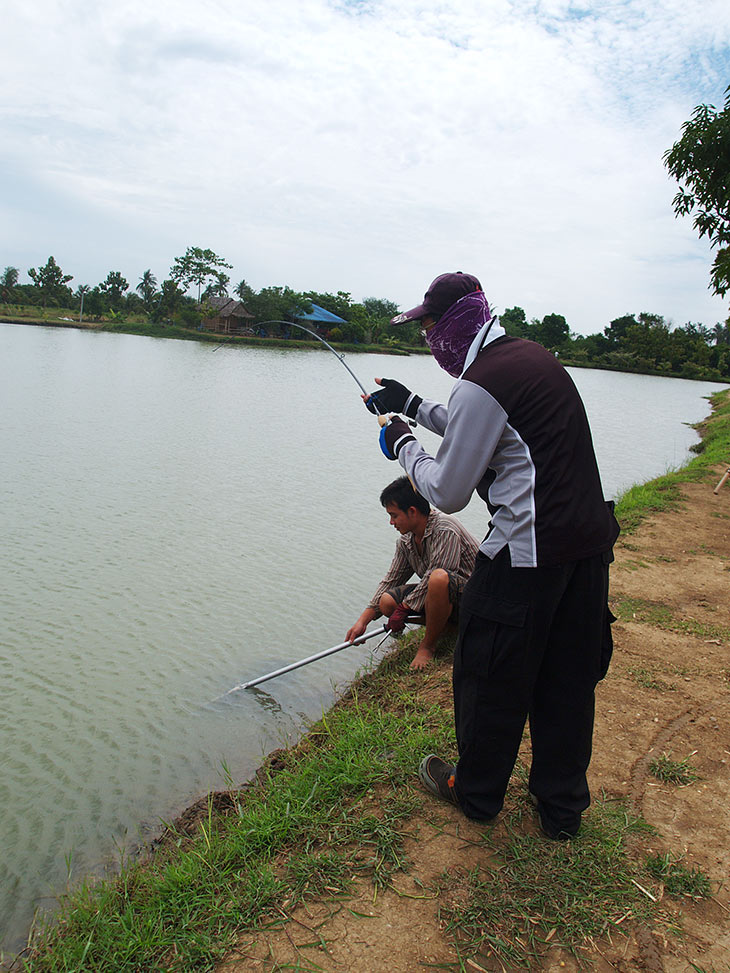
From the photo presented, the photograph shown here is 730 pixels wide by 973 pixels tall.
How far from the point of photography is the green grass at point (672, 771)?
A: 277cm

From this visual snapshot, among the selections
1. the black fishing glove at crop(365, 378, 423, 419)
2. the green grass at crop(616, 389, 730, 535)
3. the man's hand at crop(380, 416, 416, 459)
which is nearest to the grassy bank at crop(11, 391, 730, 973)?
the man's hand at crop(380, 416, 416, 459)

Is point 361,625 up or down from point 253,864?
up

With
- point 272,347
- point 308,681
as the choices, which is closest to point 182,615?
point 308,681

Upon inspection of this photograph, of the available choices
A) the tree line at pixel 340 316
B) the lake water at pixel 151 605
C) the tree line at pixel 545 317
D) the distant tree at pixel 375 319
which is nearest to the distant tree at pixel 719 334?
the tree line at pixel 545 317

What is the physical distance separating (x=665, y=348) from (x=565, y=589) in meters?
77.7

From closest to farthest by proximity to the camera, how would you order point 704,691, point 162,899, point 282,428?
point 162,899 → point 704,691 → point 282,428

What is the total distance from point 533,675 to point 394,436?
0.89 metres

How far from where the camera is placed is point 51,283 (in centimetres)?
5503

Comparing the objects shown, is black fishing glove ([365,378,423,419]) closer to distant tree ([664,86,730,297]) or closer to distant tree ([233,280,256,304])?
distant tree ([664,86,730,297])

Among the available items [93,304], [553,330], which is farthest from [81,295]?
[553,330]

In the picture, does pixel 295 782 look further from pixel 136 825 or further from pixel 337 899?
pixel 136 825

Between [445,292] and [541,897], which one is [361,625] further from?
[445,292]

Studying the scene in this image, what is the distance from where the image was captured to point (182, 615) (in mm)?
5555

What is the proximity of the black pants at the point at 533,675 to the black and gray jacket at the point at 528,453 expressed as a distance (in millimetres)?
89
